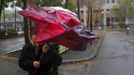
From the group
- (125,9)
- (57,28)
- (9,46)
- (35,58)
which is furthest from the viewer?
(125,9)

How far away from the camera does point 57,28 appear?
16.4 ft

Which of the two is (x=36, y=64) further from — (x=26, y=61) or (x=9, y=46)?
(x=9, y=46)

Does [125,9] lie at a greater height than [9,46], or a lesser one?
greater

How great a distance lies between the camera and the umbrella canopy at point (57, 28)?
5047 millimetres

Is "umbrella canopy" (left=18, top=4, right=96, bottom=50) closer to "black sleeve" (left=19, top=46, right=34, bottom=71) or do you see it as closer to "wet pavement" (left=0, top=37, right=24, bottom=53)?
"black sleeve" (left=19, top=46, right=34, bottom=71)

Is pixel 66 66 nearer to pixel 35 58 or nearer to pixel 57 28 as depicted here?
pixel 35 58

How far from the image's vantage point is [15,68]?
1410cm

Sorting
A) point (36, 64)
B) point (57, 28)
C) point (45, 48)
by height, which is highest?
point (57, 28)

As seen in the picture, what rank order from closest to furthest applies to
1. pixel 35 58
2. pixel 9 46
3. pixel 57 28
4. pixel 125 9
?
1. pixel 57 28
2. pixel 35 58
3. pixel 9 46
4. pixel 125 9

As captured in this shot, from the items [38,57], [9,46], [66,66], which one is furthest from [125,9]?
[38,57]

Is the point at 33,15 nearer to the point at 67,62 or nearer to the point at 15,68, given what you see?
the point at 15,68

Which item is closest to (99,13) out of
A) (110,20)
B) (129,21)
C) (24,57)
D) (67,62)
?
(129,21)

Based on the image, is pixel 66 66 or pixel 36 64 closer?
pixel 36 64

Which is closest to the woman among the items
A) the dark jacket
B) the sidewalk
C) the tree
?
the dark jacket
